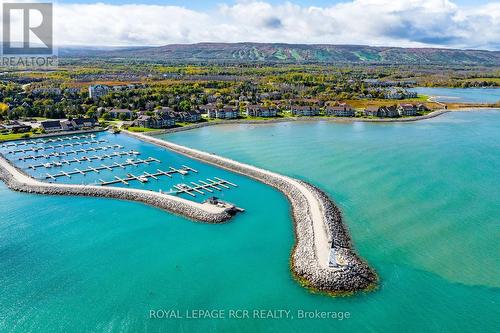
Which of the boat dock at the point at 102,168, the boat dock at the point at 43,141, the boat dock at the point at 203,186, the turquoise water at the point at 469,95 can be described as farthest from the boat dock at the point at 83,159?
the turquoise water at the point at 469,95

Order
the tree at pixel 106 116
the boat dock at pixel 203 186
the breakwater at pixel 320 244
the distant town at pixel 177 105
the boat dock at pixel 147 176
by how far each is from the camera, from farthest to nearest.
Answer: the tree at pixel 106 116 → the distant town at pixel 177 105 → the boat dock at pixel 147 176 → the boat dock at pixel 203 186 → the breakwater at pixel 320 244

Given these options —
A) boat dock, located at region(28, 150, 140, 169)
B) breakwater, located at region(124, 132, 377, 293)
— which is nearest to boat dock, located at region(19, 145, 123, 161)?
boat dock, located at region(28, 150, 140, 169)

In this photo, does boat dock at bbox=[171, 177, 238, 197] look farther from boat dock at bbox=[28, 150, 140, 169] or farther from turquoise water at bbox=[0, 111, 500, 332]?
boat dock at bbox=[28, 150, 140, 169]

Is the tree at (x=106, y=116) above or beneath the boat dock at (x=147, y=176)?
above

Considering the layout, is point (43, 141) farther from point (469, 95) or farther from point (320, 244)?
point (469, 95)

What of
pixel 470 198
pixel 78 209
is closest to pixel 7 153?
pixel 78 209

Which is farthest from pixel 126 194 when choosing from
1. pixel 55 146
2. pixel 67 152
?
pixel 55 146

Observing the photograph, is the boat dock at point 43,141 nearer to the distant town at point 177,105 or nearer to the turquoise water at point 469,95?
the distant town at point 177,105
